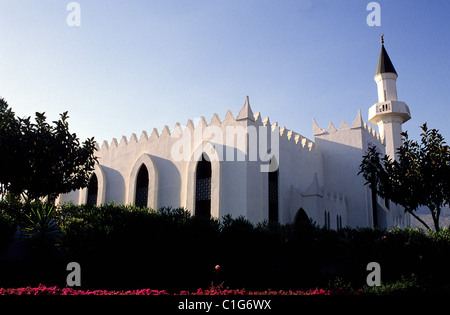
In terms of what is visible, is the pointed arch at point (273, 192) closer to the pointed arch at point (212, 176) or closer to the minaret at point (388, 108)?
the pointed arch at point (212, 176)

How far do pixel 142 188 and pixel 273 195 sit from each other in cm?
716

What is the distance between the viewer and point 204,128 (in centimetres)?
2138

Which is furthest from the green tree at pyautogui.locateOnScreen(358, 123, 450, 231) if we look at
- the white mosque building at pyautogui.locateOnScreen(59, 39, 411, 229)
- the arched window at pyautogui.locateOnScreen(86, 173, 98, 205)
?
the arched window at pyautogui.locateOnScreen(86, 173, 98, 205)

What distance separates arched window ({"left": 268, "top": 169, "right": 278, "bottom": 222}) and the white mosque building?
5 centimetres

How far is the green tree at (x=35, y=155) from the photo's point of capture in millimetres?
16312

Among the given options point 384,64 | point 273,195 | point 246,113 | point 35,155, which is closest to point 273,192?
point 273,195

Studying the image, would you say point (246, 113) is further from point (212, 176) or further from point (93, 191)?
point (93, 191)

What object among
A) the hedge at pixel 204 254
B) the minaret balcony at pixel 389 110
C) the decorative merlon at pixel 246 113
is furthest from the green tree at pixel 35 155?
the minaret balcony at pixel 389 110

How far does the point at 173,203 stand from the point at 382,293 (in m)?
12.3

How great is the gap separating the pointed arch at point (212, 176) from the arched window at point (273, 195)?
2755 mm
